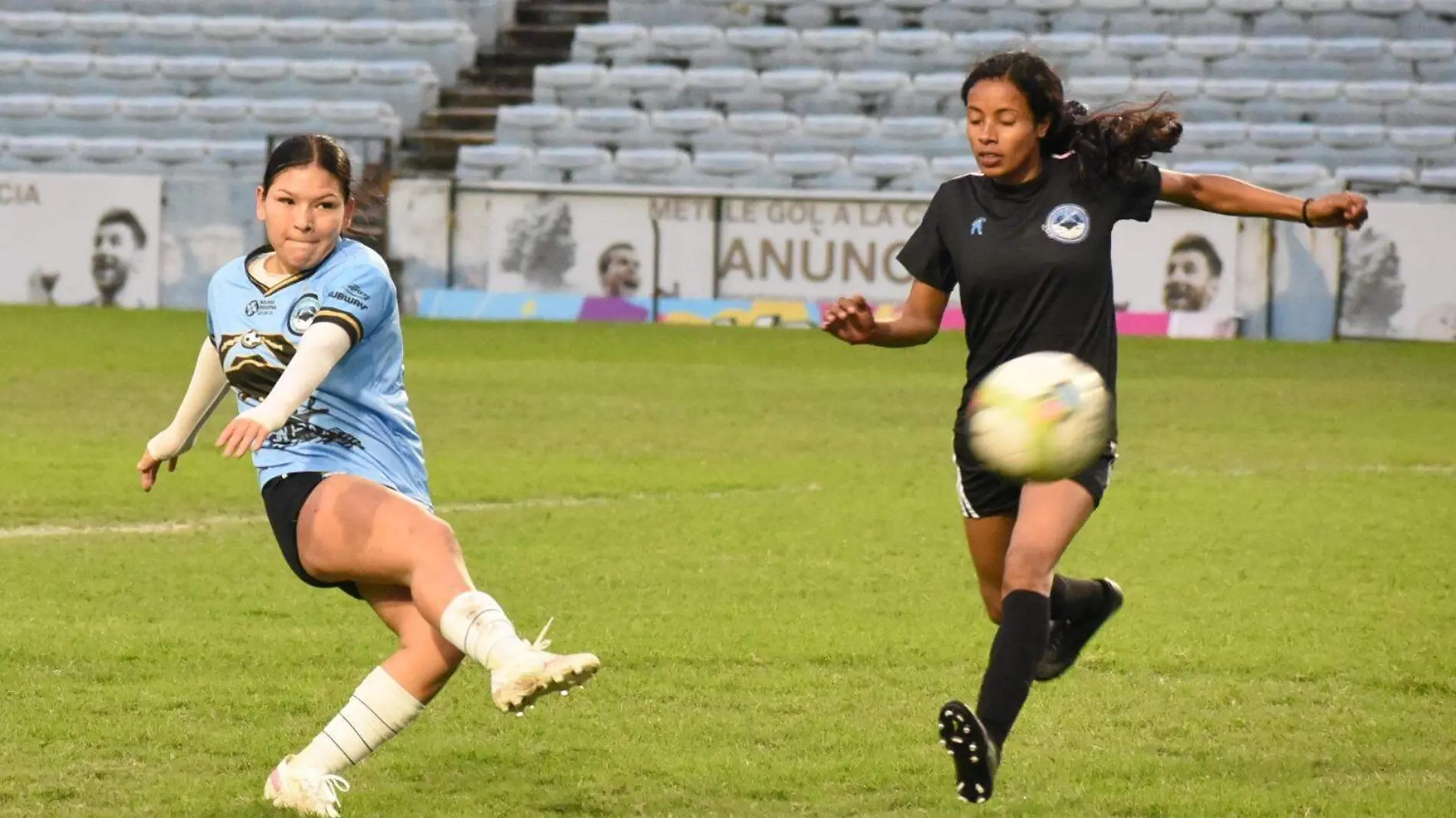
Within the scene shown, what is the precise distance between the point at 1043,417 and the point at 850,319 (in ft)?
1.73

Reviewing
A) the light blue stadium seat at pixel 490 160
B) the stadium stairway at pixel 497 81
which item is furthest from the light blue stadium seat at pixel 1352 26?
the light blue stadium seat at pixel 490 160

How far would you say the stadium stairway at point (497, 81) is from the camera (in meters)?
26.2

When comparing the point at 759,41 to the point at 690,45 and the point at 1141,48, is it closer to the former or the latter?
the point at 690,45

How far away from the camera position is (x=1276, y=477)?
11.8 metres

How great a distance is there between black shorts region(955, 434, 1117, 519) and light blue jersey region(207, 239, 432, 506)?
1395 millimetres

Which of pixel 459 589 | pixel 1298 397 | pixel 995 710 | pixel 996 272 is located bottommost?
pixel 1298 397

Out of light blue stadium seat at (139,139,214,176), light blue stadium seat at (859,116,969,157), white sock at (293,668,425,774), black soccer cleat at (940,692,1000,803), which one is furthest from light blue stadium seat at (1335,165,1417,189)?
white sock at (293,668,425,774)

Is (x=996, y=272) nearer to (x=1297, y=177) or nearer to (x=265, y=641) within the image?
(x=265, y=641)

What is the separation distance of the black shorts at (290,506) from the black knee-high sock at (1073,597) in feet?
6.57

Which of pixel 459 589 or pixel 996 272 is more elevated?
pixel 996 272

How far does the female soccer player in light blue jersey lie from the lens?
4.64 m

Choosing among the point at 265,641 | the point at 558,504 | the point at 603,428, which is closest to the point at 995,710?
the point at 265,641

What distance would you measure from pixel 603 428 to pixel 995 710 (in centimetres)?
894

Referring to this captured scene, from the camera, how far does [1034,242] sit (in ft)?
17.4
